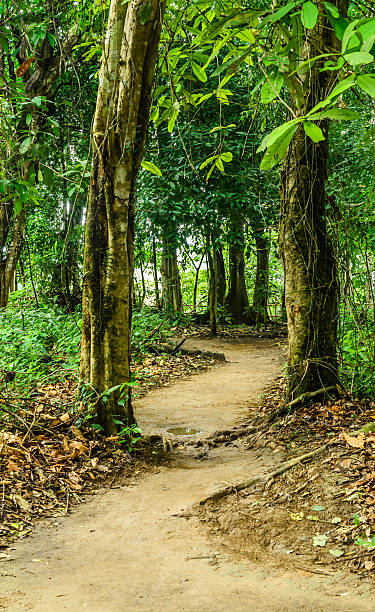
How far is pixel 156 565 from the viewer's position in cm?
281

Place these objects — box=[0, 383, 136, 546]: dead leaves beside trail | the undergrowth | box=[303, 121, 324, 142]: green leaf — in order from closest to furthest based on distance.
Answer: box=[303, 121, 324, 142]: green leaf → box=[0, 383, 136, 546]: dead leaves beside trail → the undergrowth

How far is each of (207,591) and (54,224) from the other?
1136 cm

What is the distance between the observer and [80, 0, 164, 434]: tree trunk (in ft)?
15.0

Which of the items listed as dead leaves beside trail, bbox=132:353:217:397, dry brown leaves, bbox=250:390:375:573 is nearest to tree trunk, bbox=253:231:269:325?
dead leaves beside trail, bbox=132:353:217:397

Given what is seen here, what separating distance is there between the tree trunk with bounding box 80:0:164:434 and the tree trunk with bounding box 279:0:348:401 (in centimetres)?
156

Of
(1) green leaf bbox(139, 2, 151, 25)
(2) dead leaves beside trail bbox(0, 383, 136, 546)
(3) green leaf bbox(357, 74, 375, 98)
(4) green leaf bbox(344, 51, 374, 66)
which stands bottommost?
(2) dead leaves beside trail bbox(0, 383, 136, 546)

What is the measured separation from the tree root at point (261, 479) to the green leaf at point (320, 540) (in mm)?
822

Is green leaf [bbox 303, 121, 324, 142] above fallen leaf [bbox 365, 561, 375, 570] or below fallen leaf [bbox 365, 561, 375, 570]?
above

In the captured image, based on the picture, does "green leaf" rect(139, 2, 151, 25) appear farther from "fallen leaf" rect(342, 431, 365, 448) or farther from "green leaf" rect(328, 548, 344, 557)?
"green leaf" rect(328, 548, 344, 557)

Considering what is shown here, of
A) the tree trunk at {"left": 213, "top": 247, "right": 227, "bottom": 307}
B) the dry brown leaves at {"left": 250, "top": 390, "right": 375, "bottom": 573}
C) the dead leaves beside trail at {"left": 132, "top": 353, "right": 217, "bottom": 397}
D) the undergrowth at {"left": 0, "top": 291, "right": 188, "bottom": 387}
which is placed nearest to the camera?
the dry brown leaves at {"left": 250, "top": 390, "right": 375, "bottom": 573}

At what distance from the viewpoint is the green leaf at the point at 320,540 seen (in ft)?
9.45

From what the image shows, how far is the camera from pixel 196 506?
3592 millimetres

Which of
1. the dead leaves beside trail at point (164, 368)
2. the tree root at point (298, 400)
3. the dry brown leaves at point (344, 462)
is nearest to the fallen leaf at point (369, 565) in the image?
the dry brown leaves at point (344, 462)

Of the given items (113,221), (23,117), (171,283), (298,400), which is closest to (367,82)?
(113,221)
